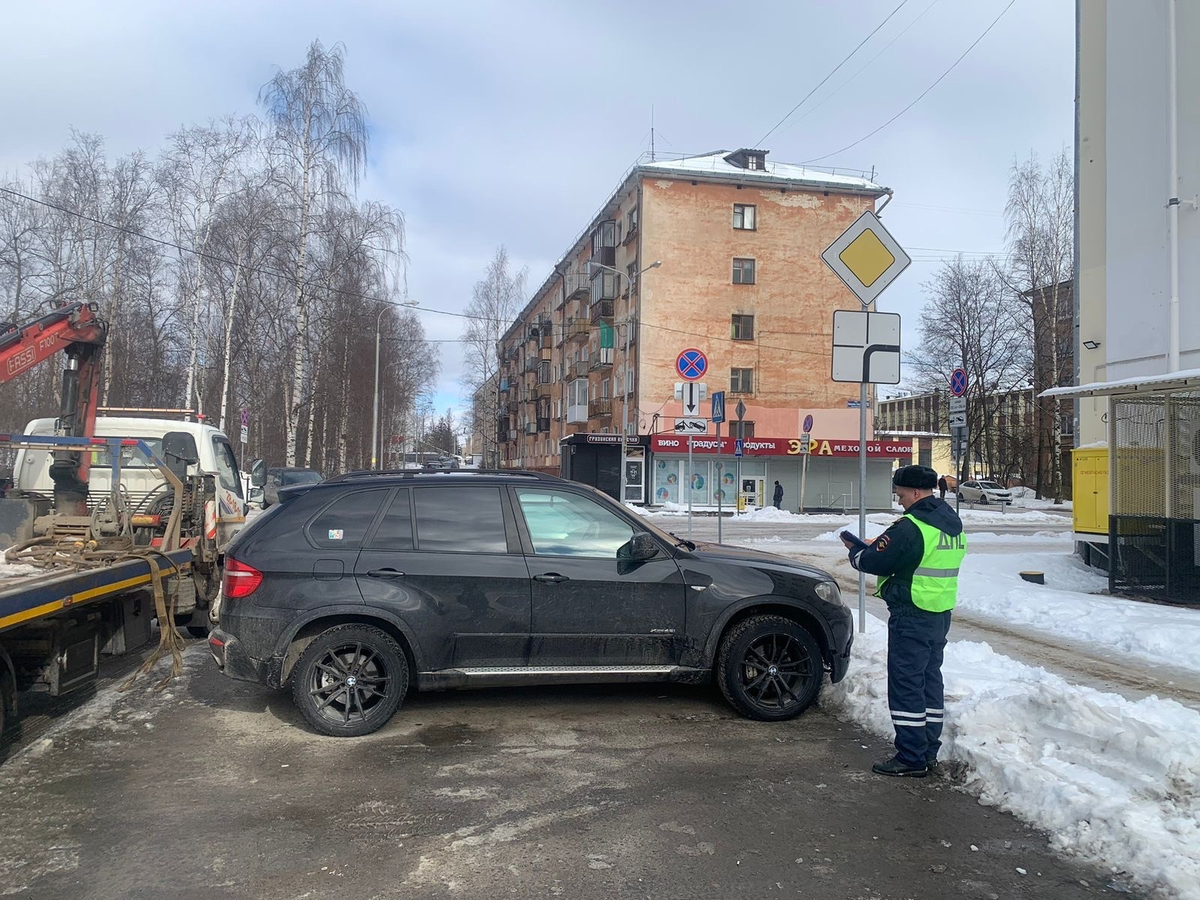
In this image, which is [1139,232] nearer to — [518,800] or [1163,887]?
[1163,887]

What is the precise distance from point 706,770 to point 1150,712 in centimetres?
268

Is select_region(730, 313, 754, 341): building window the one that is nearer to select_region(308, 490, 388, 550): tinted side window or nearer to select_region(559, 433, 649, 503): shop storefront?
select_region(559, 433, 649, 503): shop storefront

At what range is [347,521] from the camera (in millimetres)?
5676

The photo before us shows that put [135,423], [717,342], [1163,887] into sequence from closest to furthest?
[1163,887] < [135,423] < [717,342]

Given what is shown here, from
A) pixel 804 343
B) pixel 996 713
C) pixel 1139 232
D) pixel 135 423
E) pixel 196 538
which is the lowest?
pixel 996 713

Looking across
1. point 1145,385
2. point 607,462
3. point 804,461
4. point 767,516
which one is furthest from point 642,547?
point 607,462

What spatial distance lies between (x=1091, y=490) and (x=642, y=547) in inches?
389

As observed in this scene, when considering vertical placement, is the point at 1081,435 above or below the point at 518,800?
above

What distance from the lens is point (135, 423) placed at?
31.3 feet

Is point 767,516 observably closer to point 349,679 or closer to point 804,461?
point 804,461

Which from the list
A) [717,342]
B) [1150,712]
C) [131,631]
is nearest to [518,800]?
[131,631]

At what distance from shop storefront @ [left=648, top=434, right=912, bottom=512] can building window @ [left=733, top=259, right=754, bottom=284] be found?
8.10 meters

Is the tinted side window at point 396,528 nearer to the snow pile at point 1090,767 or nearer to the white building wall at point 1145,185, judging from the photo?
the snow pile at point 1090,767

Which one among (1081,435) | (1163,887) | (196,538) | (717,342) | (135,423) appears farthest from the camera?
(717,342)
